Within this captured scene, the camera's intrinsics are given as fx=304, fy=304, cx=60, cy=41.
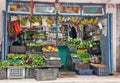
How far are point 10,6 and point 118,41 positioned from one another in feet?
15.7

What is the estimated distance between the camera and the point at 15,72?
36.3 ft

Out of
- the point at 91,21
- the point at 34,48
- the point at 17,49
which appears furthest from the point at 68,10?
the point at 17,49

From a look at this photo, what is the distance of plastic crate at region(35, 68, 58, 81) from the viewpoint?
10734 millimetres

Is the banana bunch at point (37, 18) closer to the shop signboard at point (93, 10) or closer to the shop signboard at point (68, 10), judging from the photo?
the shop signboard at point (68, 10)

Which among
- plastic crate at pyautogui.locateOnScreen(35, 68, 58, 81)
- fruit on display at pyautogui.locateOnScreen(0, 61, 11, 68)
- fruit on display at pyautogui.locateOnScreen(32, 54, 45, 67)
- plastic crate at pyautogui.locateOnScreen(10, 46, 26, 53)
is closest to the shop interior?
plastic crate at pyautogui.locateOnScreen(10, 46, 26, 53)

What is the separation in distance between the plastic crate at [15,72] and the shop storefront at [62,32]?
975mm

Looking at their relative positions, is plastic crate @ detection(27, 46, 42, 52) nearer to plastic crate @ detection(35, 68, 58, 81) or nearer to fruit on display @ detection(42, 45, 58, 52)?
fruit on display @ detection(42, 45, 58, 52)

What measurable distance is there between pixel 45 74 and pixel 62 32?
3.31m

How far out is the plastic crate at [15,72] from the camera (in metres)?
11.0

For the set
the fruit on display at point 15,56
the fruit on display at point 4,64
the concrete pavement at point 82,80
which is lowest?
the concrete pavement at point 82,80

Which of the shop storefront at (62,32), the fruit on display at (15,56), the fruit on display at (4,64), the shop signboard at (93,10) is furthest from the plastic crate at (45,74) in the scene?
the shop signboard at (93,10)

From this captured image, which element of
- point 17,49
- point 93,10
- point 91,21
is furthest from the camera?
point 91,21

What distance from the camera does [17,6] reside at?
40.8ft

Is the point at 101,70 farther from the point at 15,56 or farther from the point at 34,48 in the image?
the point at 15,56
